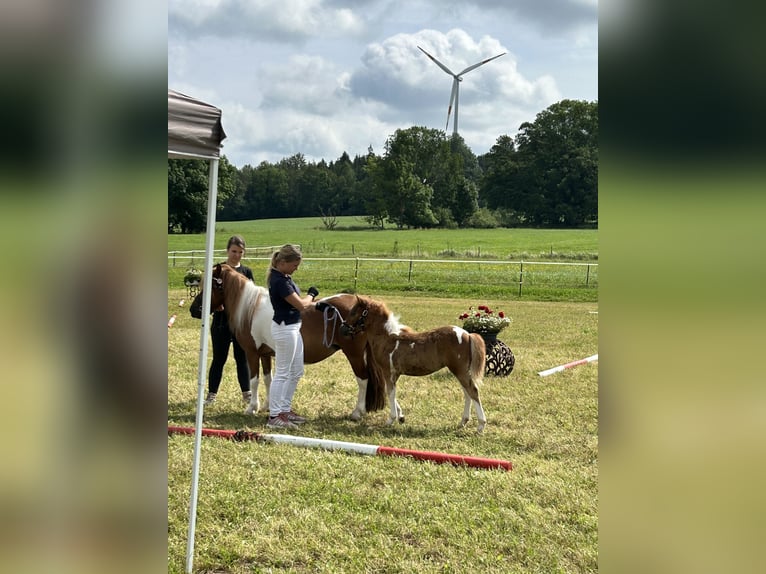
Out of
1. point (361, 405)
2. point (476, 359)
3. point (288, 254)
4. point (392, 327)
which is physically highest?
point (288, 254)

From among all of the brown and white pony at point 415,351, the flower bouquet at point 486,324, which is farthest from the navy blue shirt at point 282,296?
the flower bouquet at point 486,324

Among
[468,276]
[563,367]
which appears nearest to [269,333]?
[563,367]

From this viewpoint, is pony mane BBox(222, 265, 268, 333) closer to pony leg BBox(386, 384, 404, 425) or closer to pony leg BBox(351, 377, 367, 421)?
pony leg BBox(351, 377, 367, 421)

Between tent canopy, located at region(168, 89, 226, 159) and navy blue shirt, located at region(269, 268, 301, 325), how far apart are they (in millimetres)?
2981

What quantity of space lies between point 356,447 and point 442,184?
70.2m

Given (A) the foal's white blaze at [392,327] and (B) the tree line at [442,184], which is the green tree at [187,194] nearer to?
(B) the tree line at [442,184]

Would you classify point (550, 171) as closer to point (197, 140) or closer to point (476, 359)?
point (476, 359)

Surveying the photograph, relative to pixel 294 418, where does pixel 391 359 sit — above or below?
above

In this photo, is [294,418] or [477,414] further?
[294,418]

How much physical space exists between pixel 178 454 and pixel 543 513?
322 centimetres

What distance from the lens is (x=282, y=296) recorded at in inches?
259
